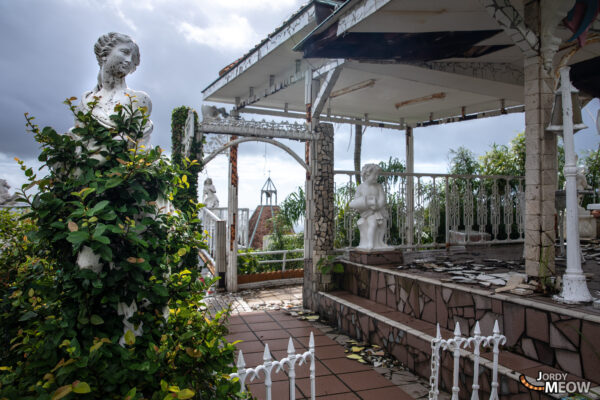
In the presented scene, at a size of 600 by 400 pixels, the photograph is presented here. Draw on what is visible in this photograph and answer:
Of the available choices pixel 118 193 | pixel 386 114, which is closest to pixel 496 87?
pixel 386 114

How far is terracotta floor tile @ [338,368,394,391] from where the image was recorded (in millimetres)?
3027

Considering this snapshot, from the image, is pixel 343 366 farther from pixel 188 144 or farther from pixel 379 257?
pixel 188 144

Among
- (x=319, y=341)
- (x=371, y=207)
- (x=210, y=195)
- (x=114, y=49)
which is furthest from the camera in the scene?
(x=210, y=195)

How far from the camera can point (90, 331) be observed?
1347 mm

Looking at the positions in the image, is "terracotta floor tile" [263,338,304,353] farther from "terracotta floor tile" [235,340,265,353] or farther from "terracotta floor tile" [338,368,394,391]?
"terracotta floor tile" [338,368,394,391]

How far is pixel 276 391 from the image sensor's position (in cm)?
295

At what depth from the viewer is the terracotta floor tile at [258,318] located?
4887 millimetres

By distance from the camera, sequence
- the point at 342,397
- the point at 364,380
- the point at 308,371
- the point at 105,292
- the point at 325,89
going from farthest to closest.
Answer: the point at 325,89, the point at 308,371, the point at 364,380, the point at 342,397, the point at 105,292

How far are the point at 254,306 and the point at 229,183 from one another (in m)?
2.52

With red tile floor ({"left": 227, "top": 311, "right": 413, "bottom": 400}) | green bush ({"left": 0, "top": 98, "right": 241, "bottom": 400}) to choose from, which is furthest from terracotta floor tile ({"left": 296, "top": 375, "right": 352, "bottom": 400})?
green bush ({"left": 0, "top": 98, "right": 241, "bottom": 400})

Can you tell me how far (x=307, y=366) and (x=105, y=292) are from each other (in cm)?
249

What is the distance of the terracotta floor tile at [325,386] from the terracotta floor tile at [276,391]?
88mm

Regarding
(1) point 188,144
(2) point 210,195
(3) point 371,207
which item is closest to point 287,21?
(1) point 188,144

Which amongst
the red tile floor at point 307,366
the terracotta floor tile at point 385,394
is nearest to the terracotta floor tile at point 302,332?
the red tile floor at point 307,366
